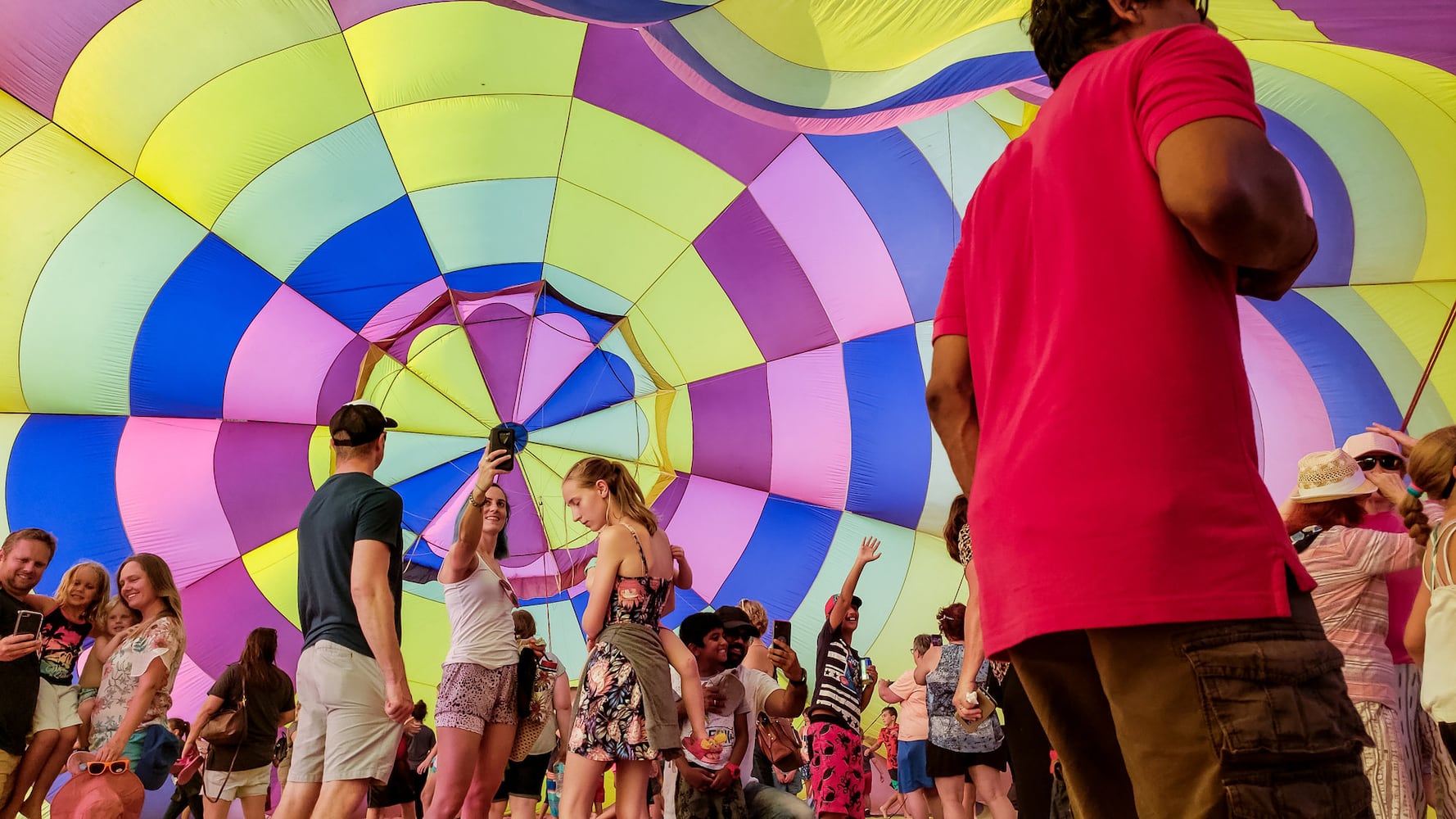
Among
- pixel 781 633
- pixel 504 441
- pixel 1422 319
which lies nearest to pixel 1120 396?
pixel 504 441

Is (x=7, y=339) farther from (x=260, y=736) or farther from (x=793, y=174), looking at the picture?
(x=793, y=174)

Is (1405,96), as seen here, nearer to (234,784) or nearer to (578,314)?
(578,314)

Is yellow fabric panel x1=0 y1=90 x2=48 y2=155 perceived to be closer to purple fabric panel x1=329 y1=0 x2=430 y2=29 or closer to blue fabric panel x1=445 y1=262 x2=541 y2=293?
purple fabric panel x1=329 y1=0 x2=430 y2=29

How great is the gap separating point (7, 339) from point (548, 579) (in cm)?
395

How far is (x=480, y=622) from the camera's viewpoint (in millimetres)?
4711

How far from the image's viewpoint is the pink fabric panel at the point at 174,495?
748cm

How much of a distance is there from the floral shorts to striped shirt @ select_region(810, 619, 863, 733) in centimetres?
144

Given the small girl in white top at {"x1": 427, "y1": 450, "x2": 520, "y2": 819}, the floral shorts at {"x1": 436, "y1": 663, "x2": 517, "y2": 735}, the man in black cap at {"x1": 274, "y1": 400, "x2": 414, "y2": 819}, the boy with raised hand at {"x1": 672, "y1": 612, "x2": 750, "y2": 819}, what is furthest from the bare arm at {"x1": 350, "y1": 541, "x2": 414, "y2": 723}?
the boy with raised hand at {"x1": 672, "y1": 612, "x2": 750, "y2": 819}

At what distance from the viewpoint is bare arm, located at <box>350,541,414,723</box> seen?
11.7ft

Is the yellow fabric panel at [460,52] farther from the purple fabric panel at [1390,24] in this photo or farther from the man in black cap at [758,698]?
the purple fabric panel at [1390,24]

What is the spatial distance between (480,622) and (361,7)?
3.13 metres

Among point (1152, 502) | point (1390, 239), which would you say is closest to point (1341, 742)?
point (1152, 502)

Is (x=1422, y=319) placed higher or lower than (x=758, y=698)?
higher

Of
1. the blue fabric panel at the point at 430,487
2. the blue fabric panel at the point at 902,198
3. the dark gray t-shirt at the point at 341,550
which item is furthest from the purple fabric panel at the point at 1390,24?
the blue fabric panel at the point at 430,487
